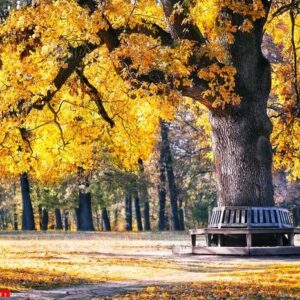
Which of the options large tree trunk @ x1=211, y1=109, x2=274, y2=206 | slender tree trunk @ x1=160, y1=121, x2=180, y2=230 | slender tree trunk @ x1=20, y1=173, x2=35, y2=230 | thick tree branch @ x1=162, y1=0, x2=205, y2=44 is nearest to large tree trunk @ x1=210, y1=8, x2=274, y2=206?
large tree trunk @ x1=211, y1=109, x2=274, y2=206

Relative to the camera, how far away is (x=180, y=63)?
1437cm

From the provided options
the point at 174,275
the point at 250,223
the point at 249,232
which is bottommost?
the point at 174,275

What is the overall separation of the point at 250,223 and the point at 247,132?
7.28ft

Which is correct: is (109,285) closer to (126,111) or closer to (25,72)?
(25,72)

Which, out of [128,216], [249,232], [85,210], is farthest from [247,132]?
[128,216]

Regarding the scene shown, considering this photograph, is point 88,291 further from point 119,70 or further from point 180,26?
point 180,26

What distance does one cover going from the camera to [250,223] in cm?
1670

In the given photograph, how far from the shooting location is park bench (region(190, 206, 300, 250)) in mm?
16609

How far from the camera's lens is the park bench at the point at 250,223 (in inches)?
654

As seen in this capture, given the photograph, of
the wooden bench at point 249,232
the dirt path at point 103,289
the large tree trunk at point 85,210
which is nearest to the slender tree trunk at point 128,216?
the large tree trunk at point 85,210

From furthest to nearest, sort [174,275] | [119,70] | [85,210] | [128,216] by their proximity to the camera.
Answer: [128,216]
[85,210]
[119,70]
[174,275]

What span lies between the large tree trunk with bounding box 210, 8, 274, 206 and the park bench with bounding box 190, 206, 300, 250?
0.28 m

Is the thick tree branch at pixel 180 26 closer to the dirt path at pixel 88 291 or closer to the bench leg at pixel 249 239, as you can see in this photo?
the bench leg at pixel 249 239

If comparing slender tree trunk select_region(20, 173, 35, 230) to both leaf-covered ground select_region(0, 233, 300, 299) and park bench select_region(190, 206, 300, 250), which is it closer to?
leaf-covered ground select_region(0, 233, 300, 299)
